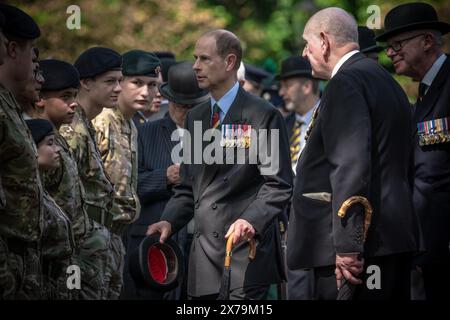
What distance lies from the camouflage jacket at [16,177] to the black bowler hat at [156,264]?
1862 mm

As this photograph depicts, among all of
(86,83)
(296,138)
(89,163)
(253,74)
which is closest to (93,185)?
(89,163)

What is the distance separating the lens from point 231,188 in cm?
790

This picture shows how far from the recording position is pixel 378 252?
21.6ft

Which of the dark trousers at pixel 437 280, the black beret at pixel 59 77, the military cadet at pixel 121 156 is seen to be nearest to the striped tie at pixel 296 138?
the military cadet at pixel 121 156

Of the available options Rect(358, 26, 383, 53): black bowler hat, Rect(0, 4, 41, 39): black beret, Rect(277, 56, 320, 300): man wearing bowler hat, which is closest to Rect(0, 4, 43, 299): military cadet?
Rect(0, 4, 41, 39): black beret

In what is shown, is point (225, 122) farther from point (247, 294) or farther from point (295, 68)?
point (295, 68)

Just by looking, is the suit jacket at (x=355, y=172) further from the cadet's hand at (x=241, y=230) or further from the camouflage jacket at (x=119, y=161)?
the camouflage jacket at (x=119, y=161)

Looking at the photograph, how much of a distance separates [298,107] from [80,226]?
5.63 metres

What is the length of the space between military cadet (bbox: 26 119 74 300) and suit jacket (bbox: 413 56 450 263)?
8.42ft

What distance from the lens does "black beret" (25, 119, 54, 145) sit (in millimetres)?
6805
